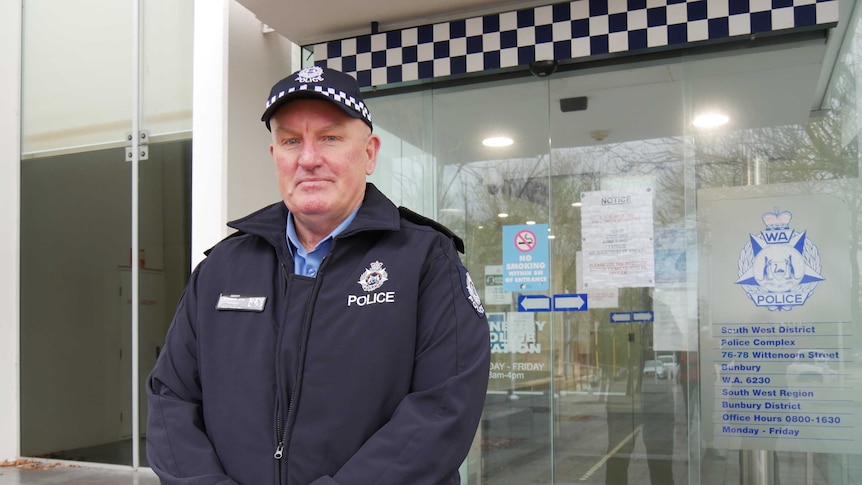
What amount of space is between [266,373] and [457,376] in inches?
15.5

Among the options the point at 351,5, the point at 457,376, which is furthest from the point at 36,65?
the point at 457,376

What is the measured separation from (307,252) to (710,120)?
3.57 meters

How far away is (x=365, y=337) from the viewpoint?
158 centimetres

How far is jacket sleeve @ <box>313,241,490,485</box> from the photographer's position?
1499 millimetres

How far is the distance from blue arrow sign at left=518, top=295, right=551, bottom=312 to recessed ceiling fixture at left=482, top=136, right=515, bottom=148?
1.02 meters

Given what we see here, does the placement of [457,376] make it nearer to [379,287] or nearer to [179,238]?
[379,287]

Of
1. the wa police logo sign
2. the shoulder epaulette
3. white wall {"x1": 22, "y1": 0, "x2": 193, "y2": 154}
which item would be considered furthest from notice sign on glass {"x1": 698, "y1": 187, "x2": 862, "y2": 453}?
white wall {"x1": 22, "y1": 0, "x2": 193, "y2": 154}

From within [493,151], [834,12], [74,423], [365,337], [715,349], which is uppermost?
[834,12]

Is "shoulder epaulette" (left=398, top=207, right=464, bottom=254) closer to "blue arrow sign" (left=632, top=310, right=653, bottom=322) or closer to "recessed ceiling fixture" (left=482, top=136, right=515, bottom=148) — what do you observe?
"blue arrow sign" (left=632, top=310, right=653, bottom=322)

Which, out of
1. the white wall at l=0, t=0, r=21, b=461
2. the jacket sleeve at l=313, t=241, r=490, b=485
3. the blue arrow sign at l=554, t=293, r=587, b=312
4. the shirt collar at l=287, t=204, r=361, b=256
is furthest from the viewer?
the white wall at l=0, t=0, r=21, b=461

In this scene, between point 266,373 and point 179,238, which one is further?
point 179,238

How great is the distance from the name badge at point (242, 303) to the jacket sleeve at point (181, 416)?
117 mm

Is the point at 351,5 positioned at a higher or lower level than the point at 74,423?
higher

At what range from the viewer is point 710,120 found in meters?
4.69
